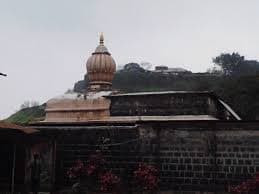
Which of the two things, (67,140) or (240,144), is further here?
(67,140)

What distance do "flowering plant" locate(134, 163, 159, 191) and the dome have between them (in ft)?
16.3

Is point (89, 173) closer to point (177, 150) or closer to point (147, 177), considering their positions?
point (147, 177)

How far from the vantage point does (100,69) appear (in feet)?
54.2

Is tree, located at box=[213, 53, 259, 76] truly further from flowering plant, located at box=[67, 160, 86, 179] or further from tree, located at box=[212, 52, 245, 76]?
flowering plant, located at box=[67, 160, 86, 179]

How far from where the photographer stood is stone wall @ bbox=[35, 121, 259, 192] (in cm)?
1204

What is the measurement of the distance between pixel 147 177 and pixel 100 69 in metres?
5.64

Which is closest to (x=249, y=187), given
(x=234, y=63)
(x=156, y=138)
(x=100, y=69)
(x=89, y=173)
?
(x=156, y=138)

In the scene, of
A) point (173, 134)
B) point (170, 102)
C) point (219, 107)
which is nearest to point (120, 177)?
point (173, 134)

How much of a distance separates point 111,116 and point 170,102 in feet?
6.91

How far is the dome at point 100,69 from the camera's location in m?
16.5

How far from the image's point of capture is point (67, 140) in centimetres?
1384

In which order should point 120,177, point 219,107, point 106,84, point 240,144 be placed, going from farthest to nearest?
point 106,84, point 219,107, point 120,177, point 240,144

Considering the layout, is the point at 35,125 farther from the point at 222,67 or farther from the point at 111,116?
the point at 222,67

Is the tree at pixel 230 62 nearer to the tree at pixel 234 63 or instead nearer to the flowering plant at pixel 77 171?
the tree at pixel 234 63
